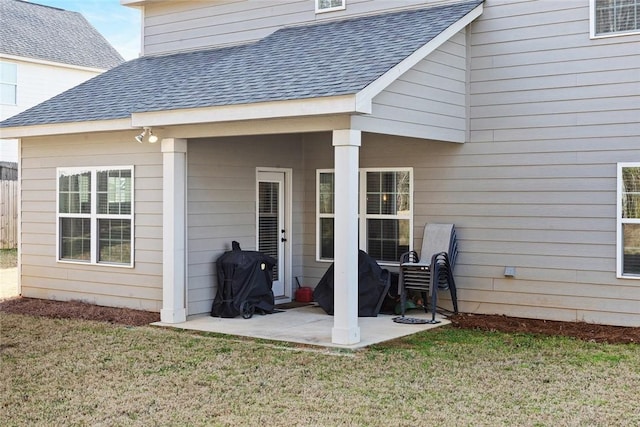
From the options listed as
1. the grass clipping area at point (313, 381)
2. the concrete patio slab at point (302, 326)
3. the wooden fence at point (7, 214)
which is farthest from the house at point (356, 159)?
the wooden fence at point (7, 214)

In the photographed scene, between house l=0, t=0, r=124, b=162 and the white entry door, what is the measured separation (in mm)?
13193

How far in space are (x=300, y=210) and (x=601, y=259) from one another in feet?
13.9

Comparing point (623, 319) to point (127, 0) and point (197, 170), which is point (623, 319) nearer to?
point (197, 170)

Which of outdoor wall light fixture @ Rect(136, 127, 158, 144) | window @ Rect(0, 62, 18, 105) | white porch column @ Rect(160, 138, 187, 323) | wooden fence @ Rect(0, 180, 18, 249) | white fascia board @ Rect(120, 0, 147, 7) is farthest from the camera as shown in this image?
window @ Rect(0, 62, 18, 105)

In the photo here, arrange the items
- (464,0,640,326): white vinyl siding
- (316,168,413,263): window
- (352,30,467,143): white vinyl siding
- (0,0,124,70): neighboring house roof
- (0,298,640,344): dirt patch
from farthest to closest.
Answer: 1. (0,0,124,70): neighboring house roof
2. (316,168,413,263): window
3. (464,0,640,326): white vinyl siding
4. (0,298,640,344): dirt patch
5. (352,30,467,143): white vinyl siding

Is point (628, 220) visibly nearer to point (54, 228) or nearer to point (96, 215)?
point (96, 215)

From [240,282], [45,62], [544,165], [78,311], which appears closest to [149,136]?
[240,282]

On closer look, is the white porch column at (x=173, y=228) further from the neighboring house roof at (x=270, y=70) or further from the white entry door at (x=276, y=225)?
the white entry door at (x=276, y=225)

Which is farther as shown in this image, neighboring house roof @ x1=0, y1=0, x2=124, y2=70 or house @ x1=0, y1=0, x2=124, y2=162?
neighboring house roof @ x1=0, y1=0, x2=124, y2=70

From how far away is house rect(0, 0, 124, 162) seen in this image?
21859 millimetres

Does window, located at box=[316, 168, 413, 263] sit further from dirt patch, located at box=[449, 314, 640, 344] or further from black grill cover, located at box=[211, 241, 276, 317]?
black grill cover, located at box=[211, 241, 276, 317]

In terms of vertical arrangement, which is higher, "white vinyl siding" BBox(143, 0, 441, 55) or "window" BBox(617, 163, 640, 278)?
"white vinyl siding" BBox(143, 0, 441, 55)

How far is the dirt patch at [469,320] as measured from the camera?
8.05 m

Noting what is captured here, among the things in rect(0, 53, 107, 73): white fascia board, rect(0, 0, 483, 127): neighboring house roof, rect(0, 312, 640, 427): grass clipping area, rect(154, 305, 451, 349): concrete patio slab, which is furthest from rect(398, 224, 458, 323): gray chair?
rect(0, 53, 107, 73): white fascia board
